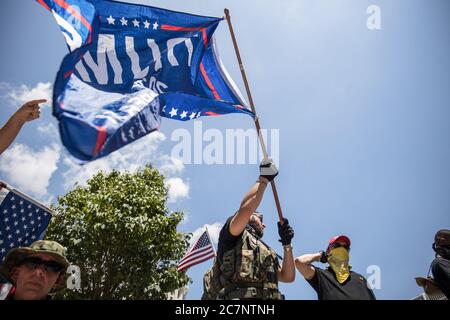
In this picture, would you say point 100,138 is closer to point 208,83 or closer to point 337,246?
point 208,83

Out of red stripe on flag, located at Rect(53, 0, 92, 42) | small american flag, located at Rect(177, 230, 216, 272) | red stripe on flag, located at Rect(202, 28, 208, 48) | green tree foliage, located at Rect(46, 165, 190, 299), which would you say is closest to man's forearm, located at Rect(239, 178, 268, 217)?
red stripe on flag, located at Rect(202, 28, 208, 48)

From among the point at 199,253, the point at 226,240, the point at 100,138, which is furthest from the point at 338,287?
the point at 199,253

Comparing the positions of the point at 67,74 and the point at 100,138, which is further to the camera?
the point at 67,74

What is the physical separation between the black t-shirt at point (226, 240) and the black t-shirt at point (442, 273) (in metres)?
2.81

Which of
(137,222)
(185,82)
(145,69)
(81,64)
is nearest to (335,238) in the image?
(185,82)

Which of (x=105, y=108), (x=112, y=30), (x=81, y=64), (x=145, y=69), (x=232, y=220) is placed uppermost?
(x=112, y=30)

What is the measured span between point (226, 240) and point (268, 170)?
2.90 ft

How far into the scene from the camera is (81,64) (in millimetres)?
4422

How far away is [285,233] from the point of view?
4.12 metres

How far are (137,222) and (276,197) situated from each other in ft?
39.5

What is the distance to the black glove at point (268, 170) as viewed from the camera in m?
3.65

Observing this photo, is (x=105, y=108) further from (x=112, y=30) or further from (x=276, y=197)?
(x=276, y=197)

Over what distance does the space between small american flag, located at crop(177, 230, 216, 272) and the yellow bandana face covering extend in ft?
25.2

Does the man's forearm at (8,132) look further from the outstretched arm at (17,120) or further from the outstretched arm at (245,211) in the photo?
the outstretched arm at (245,211)
